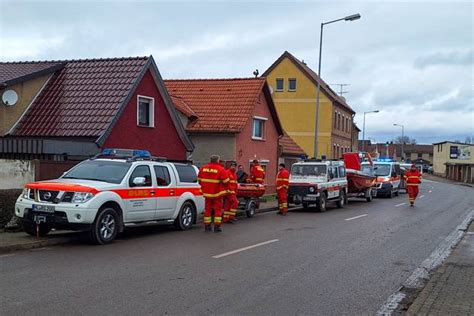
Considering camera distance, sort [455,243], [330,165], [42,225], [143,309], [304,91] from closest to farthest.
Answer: [143,309]
[42,225]
[455,243]
[330,165]
[304,91]

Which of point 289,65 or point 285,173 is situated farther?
point 289,65

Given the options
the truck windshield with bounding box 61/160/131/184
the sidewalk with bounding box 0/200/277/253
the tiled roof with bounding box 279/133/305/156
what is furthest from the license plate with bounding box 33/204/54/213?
the tiled roof with bounding box 279/133/305/156

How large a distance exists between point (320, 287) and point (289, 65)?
152 ft

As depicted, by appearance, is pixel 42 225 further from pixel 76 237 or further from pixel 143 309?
pixel 143 309

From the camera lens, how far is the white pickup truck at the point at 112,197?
10.9m

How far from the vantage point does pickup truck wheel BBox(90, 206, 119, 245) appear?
1112cm

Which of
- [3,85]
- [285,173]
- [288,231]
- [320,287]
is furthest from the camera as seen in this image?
[285,173]

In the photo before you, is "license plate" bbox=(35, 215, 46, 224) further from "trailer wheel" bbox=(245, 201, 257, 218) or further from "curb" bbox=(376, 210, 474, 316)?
"trailer wheel" bbox=(245, 201, 257, 218)

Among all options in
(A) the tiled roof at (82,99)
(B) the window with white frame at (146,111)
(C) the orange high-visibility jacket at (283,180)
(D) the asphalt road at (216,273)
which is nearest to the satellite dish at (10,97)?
(A) the tiled roof at (82,99)

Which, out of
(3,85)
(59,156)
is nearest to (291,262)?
(59,156)

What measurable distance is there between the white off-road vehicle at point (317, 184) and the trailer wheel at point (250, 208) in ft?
9.91

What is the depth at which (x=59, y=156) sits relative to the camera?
16.6 m

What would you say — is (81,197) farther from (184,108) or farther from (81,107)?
(184,108)

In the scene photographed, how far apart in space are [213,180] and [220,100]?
16572mm
